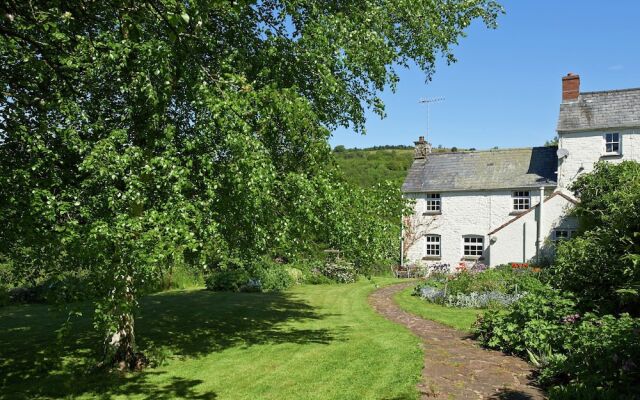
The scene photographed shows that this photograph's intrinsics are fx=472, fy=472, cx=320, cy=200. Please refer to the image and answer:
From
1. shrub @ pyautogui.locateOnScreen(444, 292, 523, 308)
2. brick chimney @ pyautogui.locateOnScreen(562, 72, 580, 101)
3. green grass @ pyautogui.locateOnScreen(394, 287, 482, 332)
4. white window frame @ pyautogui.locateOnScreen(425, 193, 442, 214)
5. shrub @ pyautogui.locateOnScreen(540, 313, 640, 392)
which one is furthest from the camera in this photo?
white window frame @ pyautogui.locateOnScreen(425, 193, 442, 214)

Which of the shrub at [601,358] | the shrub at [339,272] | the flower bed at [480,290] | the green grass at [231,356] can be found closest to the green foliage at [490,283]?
the flower bed at [480,290]

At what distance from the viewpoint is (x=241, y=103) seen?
308 inches

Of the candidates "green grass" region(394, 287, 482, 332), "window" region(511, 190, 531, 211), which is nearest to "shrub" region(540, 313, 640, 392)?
"green grass" region(394, 287, 482, 332)

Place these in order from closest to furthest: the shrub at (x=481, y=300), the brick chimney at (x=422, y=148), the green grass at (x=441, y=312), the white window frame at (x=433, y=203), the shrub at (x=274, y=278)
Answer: the green grass at (x=441, y=312), the shrub at (x=481, y=300), the shrub at (x=274, y=278), the white window frame at (x=433, y=203), the brick chimney at (x=422, y=148)

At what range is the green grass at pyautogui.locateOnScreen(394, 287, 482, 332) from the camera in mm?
13391

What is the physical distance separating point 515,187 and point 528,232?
3.80 metres

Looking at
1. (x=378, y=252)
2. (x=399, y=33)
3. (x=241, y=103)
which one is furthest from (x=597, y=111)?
(x=241, y=103)

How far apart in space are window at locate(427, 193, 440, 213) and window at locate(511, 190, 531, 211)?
15.7 ft

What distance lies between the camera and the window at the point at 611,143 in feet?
87.2

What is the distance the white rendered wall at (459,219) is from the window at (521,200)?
246 millimetres

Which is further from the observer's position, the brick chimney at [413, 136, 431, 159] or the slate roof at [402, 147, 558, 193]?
the brick chimney at [413, 136, 431, 159]

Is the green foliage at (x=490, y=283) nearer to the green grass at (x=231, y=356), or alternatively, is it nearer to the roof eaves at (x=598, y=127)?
the green grass at (x=231, y=356)

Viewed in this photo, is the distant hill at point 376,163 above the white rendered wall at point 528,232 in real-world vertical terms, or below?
above

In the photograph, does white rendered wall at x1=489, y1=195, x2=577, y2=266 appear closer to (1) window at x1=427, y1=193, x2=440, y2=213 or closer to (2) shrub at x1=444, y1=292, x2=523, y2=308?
(1) window at x1=427, y1=193, x2=440, y2=213
